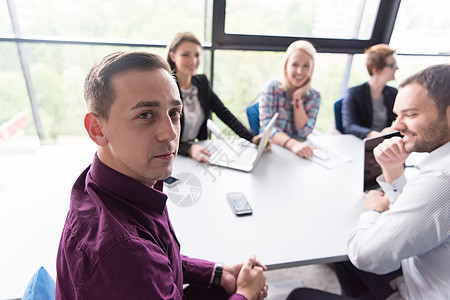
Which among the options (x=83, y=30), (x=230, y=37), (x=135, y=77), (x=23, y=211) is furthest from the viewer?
(x=230, y=37)

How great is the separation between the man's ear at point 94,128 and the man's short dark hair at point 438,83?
1140 millimetres

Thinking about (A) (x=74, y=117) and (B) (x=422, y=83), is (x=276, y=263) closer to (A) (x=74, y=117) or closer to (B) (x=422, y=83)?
(B) (x=422, y=83)

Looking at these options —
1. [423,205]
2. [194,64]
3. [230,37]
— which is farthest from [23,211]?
[230,37]

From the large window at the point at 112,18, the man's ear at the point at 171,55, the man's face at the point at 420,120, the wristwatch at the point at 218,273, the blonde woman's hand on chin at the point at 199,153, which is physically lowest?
the wristwatch at the point at 218,273

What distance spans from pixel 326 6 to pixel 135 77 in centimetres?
335

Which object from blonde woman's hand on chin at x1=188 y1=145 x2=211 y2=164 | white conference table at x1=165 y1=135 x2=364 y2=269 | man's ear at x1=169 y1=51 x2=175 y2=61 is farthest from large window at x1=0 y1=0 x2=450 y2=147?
white conference table at x1=165 y1=135 x2=364 y2=269

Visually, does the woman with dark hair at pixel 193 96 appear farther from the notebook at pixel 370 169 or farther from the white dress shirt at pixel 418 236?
the white dress shirt at pixel 418 236

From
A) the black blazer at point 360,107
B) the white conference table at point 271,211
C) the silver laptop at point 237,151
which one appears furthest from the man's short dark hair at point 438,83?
the black blazer at point 360,107

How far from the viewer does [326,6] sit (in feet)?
10.9

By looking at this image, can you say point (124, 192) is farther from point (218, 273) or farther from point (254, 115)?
point (254, 115)

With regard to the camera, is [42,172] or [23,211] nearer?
[23,211]

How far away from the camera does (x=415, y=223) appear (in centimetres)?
92

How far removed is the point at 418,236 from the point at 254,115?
1.60m

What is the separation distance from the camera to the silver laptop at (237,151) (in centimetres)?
166
